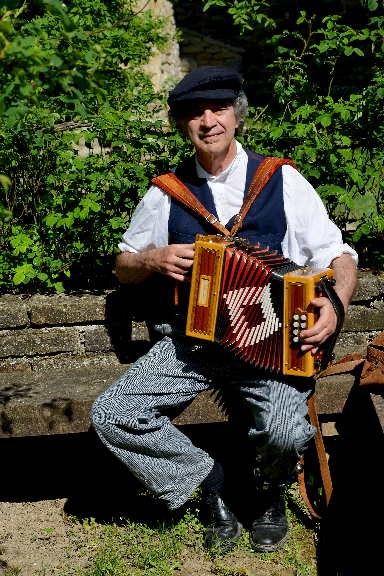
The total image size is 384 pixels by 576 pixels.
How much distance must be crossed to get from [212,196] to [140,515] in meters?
1.57

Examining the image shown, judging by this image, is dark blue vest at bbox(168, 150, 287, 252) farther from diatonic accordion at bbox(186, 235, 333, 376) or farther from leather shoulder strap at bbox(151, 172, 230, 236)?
diatonic accordion at bbox(186, 235, 333, 376)

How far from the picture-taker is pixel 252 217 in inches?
97.3

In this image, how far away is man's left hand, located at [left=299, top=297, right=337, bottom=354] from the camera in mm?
2141

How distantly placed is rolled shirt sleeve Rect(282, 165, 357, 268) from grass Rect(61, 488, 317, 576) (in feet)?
4.09

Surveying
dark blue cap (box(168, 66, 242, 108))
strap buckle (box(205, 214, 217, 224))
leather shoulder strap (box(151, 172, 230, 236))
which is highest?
dark blue cap (box(168, 66, 242, 108))

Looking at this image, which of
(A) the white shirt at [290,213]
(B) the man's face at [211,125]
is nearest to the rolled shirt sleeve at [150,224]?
(A) the white shirt at [290,213]

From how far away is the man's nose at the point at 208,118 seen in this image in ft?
8.24

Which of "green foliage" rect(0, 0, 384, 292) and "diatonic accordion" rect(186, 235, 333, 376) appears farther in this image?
"green foliage" rect(0, 0, 384, 292)

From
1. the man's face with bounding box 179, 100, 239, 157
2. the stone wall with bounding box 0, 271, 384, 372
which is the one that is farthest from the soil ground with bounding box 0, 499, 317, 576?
the man's face with bounding box 179, 100, 239, 157

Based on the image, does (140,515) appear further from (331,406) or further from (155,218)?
(155,218)

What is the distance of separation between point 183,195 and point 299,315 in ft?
2.65

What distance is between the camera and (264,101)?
40.3 ft

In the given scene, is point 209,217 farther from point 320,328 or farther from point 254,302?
point 320,328

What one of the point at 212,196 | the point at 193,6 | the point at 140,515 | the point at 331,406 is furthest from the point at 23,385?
the point at 193,6
